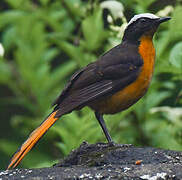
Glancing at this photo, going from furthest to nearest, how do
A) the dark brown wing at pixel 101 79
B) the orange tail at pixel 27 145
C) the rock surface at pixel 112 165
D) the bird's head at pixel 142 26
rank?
the bird's head at pixel 142 26 < the dark brown wing at pixel 101 79 < the orange tail at pixel 27 145 < the rock surface at pixel 112 165

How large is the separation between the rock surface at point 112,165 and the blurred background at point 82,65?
3.56ft

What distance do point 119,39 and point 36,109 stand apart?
168 centimetres

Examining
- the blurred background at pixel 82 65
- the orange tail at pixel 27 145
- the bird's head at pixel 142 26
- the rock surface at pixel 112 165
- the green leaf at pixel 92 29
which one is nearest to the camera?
the rock surface at pixel 112 165

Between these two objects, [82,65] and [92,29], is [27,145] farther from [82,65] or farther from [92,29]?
[92,29]

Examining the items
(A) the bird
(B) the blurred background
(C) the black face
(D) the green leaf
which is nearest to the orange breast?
(A) the bird

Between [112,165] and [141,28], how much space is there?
161 cm

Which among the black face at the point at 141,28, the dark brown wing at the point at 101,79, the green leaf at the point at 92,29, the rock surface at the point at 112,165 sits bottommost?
the rock surface at the point at 112,165

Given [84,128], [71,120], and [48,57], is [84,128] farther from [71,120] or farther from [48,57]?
[48,57]

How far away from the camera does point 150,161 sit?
13.3 feet

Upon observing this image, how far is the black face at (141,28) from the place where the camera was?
5.05 m

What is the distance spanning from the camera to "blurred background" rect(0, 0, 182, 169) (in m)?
5.58

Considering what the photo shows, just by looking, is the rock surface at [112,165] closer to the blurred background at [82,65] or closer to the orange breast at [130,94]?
the orange breast at [130,94]

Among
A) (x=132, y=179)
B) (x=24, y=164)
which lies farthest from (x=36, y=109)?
(x=132, y=179)

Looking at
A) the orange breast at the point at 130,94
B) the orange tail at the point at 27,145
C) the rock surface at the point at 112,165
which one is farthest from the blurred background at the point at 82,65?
the rock surface at the point at 112,165
